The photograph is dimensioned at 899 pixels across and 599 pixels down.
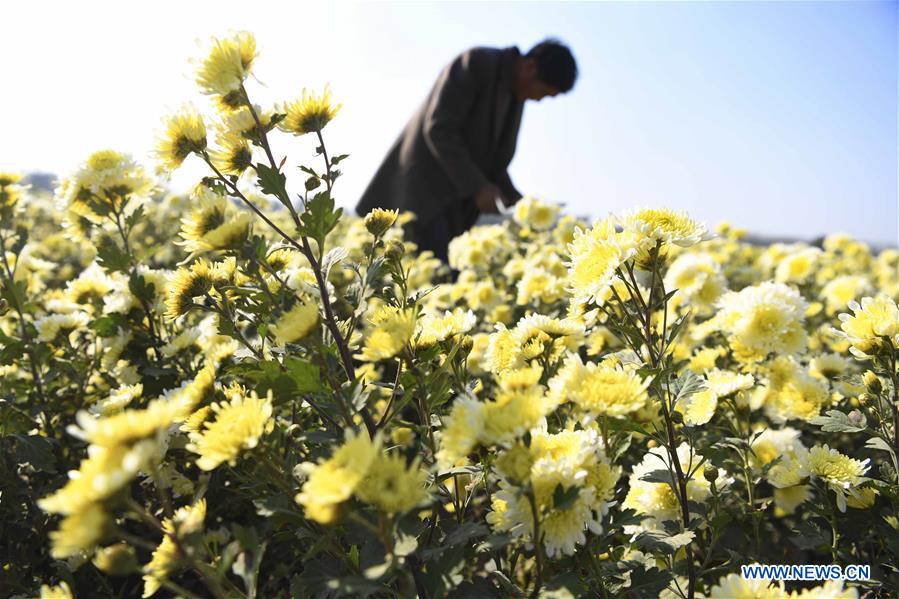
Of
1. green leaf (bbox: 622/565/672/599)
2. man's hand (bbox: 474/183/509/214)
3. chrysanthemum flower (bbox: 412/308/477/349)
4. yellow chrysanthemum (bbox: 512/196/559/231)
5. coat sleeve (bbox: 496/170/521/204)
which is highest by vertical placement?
coat sleeve (bbox: 496/170/521/204)

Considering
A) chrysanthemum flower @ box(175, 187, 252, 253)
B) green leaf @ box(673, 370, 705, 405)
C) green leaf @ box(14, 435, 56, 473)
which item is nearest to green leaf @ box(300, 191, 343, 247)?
chrysanthemum flower @ box(175, 187, 252, 253)

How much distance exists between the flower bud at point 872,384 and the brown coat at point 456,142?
12.2 feet

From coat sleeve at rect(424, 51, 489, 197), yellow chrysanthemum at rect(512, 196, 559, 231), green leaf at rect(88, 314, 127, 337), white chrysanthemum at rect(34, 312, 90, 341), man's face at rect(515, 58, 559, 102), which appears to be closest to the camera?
green leaf at rect(88, 314, 127, 337)

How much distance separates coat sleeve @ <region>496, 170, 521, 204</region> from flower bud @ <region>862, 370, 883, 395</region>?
4.65m

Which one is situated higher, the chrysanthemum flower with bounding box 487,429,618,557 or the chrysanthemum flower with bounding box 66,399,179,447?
the chrysanthemum flower with bounding box 66,399,179,447

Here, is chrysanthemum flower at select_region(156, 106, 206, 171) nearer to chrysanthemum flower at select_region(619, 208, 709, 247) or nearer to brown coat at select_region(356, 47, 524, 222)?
chrysanthemum flower at select_region(619, 208, 709, 247)

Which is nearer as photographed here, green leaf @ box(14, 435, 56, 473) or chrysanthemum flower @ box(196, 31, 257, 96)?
chrysanthemum flower @ box(196, 31, 257, 96)

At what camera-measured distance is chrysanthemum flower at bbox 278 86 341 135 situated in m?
1.19

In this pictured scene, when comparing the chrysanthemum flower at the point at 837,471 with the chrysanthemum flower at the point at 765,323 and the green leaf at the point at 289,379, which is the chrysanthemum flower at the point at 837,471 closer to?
the chrysanthemum flower at the point at 765,323

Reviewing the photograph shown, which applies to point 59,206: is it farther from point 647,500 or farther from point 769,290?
point 769,290

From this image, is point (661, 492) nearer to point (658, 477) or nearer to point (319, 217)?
point (658, 477)

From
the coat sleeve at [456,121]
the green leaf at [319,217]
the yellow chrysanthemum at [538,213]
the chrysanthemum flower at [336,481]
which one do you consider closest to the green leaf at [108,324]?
the green leaf at [319,217]

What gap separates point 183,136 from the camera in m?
1.17

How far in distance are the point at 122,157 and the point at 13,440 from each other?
1.07 meters
